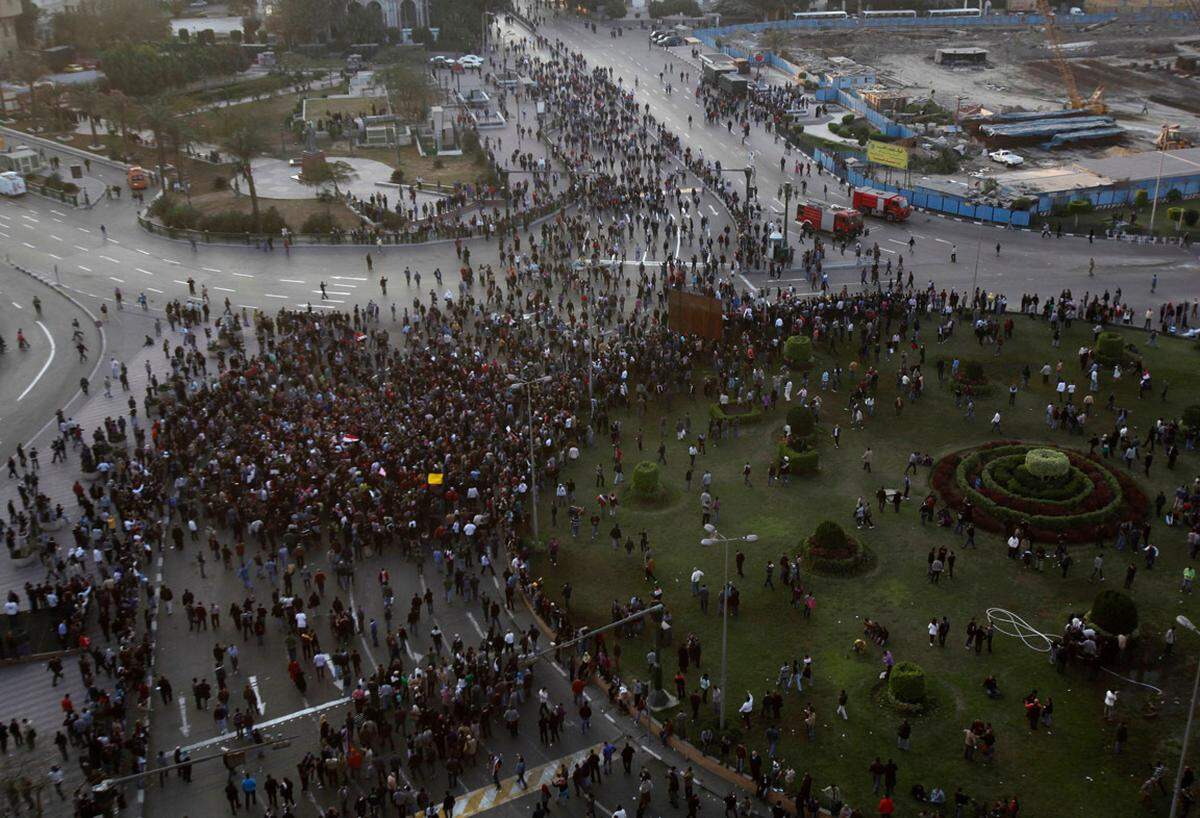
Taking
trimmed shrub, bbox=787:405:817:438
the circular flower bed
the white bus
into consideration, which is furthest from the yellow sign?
the white bus

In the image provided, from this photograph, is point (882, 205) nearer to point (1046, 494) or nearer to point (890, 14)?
point (1046, 494)

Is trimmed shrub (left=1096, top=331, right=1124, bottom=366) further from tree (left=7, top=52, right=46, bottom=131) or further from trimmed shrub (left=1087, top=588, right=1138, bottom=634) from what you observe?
tree (left=7, top=52, right=46, bottom=131)

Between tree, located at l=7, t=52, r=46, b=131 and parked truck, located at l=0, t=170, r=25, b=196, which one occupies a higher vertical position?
tree, located at l=7, t=52, r=46, b=131

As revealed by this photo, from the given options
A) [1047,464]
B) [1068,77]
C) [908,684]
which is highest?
[1068,77]

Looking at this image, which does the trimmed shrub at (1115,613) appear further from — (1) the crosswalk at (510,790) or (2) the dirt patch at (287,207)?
(2) the dirt patch at (287,207)

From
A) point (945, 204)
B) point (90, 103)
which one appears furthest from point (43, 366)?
point (945, 204)

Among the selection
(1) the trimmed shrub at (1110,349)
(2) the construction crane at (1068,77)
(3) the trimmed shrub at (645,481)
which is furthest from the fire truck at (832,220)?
Result: (2) the construction crane at (1068,77)
